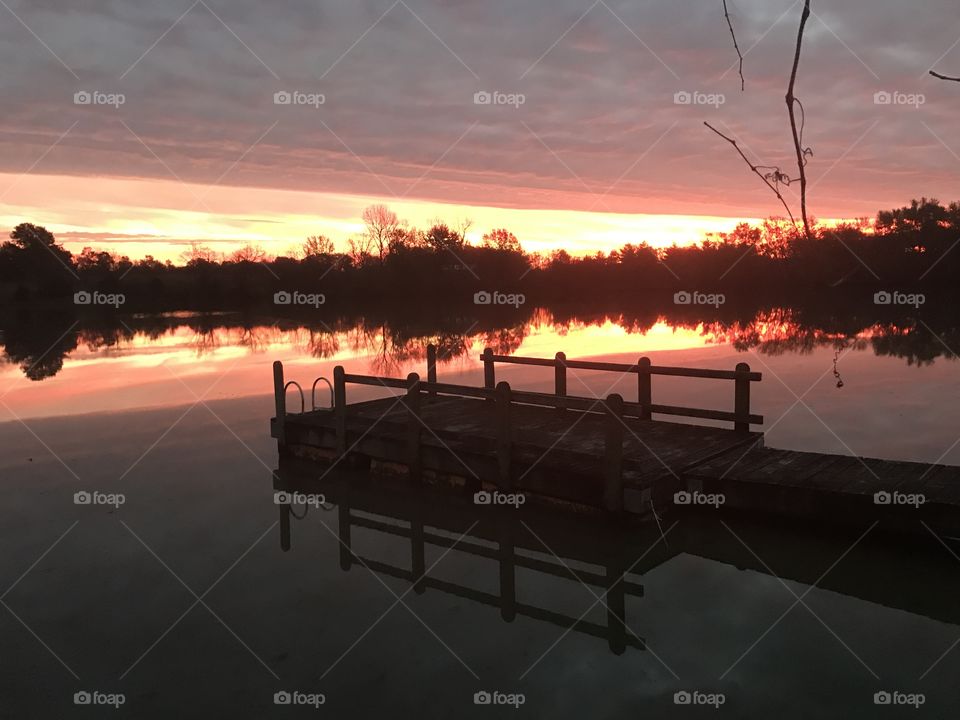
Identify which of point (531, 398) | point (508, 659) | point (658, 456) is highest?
point (531, 398)

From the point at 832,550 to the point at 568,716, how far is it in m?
5.51

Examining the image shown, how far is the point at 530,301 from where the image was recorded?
97.7 metres

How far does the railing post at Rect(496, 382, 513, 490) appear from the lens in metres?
11.9

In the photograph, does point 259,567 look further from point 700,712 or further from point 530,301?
point 530,301

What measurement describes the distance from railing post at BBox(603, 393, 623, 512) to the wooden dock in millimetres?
18

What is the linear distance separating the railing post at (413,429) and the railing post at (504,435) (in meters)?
2.00

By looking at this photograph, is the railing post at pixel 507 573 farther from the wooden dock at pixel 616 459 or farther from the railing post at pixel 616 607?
the railing post at pixel 616 607

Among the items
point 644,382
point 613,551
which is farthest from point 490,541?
point 644,382

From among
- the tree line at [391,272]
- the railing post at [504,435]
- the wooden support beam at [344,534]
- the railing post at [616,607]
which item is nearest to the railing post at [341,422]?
the wooden support beam at [344,534]

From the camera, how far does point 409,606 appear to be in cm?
888

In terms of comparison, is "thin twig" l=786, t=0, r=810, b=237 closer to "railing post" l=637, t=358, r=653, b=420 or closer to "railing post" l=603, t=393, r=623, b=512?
"railing post" l=603, t=393, r=623, b=512

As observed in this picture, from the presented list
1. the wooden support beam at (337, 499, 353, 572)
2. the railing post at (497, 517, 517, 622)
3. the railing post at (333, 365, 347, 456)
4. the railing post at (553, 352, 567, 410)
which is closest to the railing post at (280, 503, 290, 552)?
the wooden support beam at (337, 499, 353, 572)

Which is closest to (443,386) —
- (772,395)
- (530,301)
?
(772,395)

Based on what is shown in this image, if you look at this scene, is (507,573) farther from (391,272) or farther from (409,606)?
(391,272)
